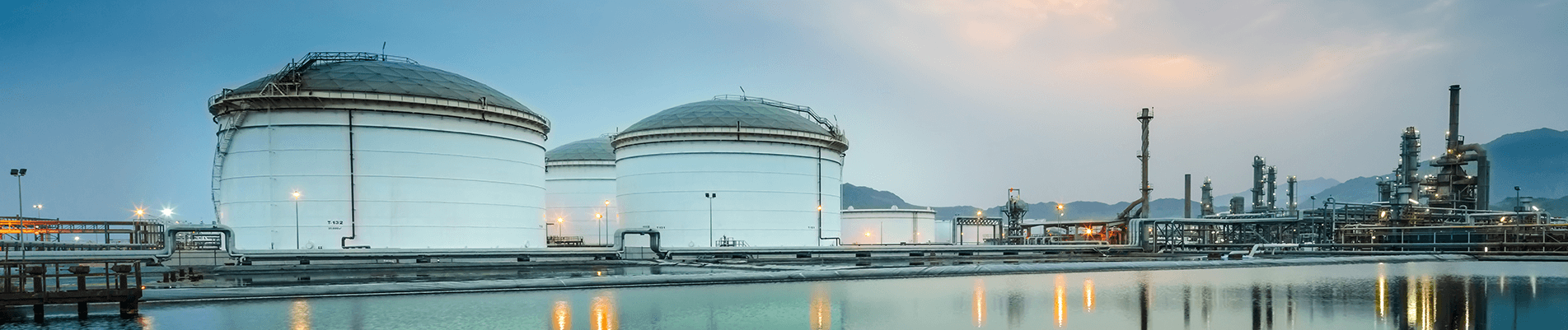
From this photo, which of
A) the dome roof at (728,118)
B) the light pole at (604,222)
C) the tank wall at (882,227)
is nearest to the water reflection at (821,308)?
the dome roof at (728,118)

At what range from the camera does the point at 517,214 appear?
4559 centimetres

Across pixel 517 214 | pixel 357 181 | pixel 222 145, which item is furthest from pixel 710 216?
pixel 222 145

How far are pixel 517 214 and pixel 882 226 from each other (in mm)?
38448

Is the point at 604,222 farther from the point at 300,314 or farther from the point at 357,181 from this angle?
the point at 300,314

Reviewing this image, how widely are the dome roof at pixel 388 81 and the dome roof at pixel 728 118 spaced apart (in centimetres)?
1145

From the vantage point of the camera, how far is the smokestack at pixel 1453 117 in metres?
71.1

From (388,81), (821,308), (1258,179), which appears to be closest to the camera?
(821,308)

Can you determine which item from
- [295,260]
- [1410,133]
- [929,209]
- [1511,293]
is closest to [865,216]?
[929,209]

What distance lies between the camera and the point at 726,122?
176 ft

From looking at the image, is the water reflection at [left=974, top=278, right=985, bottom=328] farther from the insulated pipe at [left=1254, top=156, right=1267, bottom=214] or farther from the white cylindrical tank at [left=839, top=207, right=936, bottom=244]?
the insulated pipe at [left=1254, top=156, right=1267, bottom=214]

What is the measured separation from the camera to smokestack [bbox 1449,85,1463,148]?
71.1 meters

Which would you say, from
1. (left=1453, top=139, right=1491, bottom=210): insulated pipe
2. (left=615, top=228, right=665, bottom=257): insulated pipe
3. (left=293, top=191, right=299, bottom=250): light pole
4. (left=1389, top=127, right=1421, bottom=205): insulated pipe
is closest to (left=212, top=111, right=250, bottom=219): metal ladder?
(left=293, top=191, right=299, bottom=250): light pole

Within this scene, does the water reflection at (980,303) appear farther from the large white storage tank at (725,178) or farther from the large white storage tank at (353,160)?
the large white storage tank at (725,178)

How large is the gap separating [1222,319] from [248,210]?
41709 mm
